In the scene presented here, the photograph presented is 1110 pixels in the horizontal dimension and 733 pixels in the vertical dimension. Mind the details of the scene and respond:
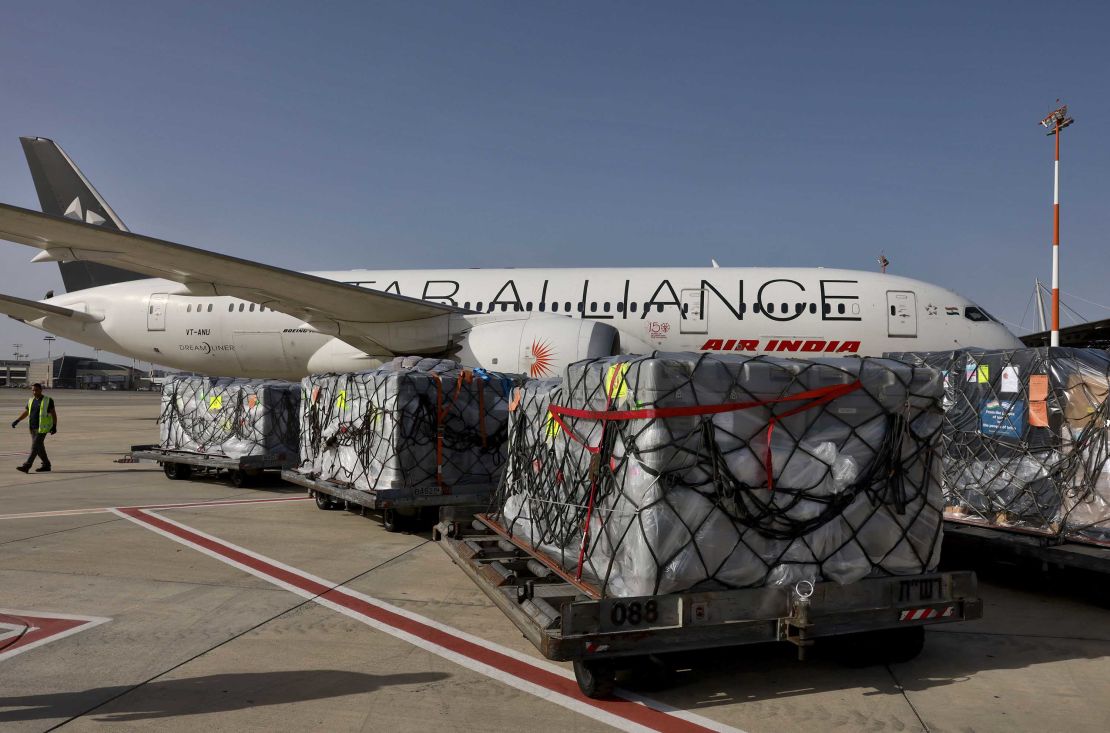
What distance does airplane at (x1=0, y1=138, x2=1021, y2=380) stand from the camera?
46.3 ft

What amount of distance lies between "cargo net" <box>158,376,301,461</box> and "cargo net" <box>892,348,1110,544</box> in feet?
32.1

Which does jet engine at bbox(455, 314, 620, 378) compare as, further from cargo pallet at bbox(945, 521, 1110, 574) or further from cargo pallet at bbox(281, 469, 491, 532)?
cargo pallet at bbox(945, 521, 1110, 574)

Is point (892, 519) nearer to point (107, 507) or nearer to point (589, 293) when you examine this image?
point (107, 507)

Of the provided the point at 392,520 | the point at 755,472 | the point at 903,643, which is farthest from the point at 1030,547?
the point at 392,520

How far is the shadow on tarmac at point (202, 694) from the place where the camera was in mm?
3949

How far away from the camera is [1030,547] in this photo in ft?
19.9

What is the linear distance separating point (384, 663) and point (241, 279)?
38.6 ft

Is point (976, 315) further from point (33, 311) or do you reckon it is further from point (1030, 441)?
point (33, 311)

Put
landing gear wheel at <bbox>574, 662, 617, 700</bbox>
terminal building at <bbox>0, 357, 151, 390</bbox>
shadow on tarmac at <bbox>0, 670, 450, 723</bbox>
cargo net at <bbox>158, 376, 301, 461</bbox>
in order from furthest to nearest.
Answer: terminal building at <bbox>0, 357, 151, 390</bbox>
cargo net at <bbox>158, 376, 301, 461</bbox>
landing gear wheel at <bbox>574, 662, 617, 700</bbox>
shadow on tarmac at <bbox>0, 670, 450, 723</bbox>

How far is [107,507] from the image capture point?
10508 mm

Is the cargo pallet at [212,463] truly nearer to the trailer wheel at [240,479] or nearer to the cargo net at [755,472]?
the trailer wheel at [240,479]

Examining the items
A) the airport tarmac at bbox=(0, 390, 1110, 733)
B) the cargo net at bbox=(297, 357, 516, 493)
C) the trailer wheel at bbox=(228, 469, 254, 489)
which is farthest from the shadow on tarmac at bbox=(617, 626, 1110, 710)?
the trailer wheel at bbox=(228, 469, 254, 489)

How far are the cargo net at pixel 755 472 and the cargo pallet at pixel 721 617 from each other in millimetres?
117

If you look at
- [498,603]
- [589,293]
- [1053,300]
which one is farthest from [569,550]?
[1053,300]
